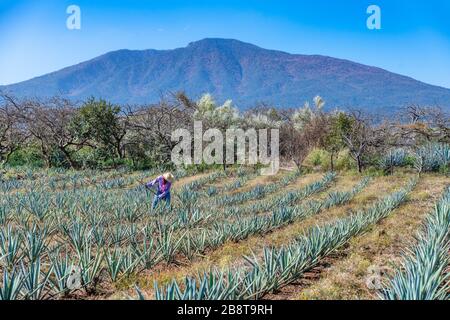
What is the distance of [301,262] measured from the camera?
492cm

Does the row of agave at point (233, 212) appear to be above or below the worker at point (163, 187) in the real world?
below

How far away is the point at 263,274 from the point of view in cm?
419

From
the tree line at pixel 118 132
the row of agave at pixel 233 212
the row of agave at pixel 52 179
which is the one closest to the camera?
the row of agave at pixel 233 212

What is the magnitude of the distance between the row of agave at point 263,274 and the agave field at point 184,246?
1 centimetres

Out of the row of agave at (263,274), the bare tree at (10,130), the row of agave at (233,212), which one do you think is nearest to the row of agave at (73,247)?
the row of agave at (233,212)

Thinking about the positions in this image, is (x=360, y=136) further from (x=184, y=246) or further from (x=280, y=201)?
(x=184, y=246)

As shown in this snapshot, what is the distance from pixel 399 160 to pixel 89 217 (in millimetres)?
12304

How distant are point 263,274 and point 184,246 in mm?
2069

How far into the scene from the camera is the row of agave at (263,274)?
11.8ft

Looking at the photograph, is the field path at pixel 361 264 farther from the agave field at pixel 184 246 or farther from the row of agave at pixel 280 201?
the row of agave at pixel 280 201

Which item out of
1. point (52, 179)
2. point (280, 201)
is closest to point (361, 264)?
point (280, 201)

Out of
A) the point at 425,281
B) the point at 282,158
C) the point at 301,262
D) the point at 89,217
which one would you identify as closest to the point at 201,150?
the point at 282,158

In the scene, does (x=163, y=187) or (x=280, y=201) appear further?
(x=280, y=201)
